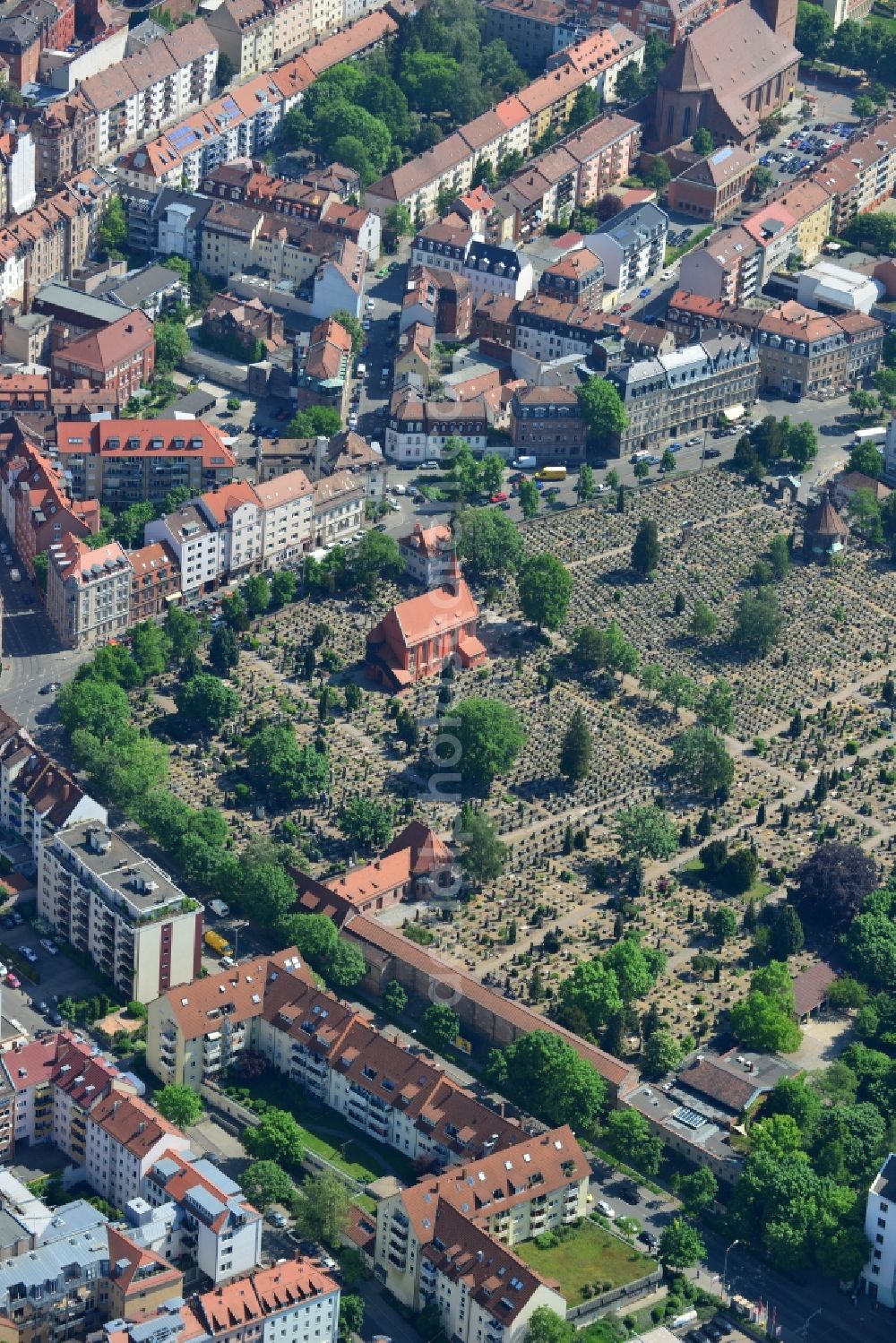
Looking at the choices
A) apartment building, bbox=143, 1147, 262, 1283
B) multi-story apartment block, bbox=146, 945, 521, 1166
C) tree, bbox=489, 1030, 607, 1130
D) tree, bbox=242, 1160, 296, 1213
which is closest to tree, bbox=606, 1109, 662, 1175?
tree, bbox=489, 1030, 607, 1130

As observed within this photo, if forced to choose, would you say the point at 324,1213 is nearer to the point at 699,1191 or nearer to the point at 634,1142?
the point at 634,1142

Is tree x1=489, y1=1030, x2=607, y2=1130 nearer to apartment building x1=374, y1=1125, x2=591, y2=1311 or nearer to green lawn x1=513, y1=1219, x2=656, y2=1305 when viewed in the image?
apartment building x1=374, y1=1125, x2=591, y2=1311

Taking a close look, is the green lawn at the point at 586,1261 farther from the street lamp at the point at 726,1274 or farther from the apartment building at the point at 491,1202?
the street lamp at the point at 726,1274

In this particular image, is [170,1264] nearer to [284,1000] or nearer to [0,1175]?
[0,1175]

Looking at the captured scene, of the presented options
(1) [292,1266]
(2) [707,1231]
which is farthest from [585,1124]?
(1) [292,1266]

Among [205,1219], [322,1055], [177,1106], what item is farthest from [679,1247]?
[177,1106]

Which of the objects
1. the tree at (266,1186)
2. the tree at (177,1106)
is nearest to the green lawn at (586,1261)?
the tree at (266,1186)
